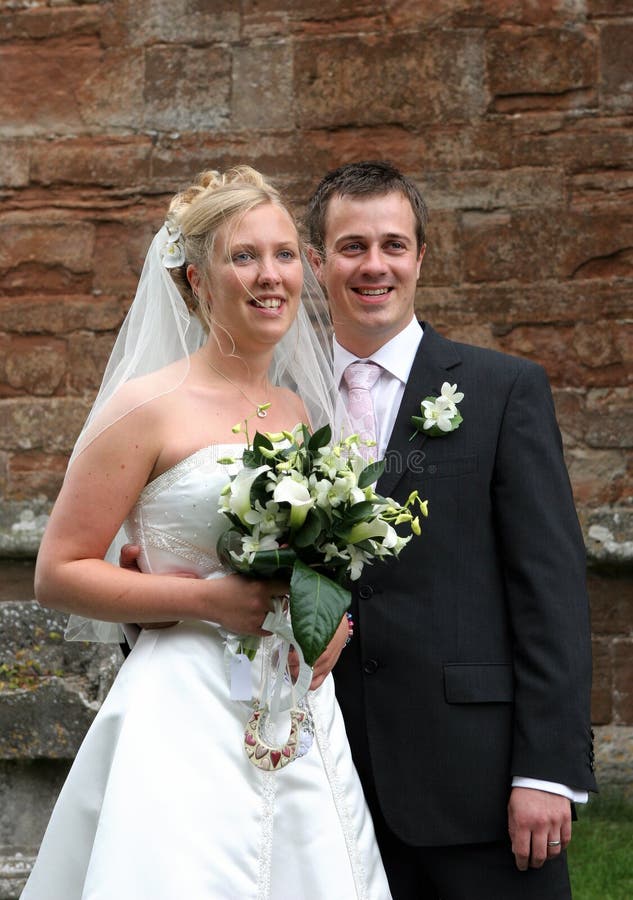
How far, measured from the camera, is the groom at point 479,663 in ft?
9.21

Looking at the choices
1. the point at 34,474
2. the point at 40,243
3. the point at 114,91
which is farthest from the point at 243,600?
the point at 114,91

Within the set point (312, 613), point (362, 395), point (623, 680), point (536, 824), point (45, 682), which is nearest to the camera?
point (312, 613)

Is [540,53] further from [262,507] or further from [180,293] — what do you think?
[262,507]

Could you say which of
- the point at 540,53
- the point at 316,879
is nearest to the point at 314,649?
the point at 316,879

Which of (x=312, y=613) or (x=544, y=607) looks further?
(x=544, y=607)

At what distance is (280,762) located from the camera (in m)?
2.64

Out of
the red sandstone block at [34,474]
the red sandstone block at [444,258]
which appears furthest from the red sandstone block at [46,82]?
the red sandstone block at [444,258]

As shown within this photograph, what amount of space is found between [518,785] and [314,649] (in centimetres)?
72

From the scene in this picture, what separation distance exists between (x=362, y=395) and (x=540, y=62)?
3278 millimetres

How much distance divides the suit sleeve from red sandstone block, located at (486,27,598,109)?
11.0 feet

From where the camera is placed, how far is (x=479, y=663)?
113 inches

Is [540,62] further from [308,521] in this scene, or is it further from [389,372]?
[308,521]

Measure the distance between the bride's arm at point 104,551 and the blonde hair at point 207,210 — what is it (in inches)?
16.3

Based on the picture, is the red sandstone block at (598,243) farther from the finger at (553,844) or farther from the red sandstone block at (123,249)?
the finger at (553,844)
